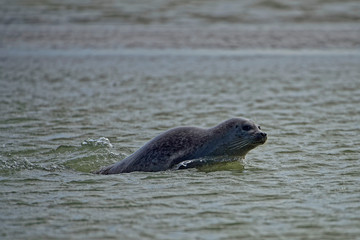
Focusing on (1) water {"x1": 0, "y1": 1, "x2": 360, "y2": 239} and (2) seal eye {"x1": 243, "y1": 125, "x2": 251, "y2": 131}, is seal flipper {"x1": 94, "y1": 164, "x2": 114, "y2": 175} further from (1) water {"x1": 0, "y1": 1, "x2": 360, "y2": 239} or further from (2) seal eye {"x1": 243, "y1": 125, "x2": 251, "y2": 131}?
(2) seal eye {"x1": 243, "y1": 125, "x2": 251, "y2": 131}

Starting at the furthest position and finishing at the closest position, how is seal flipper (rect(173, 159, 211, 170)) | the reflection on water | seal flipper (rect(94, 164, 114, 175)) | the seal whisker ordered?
the reflection on water, the seal whisker, seal flipper (rect(94, 164, 114, 175)), seal flipper (rect(173, 159, 211, 170))

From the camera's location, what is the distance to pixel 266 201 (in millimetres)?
7457

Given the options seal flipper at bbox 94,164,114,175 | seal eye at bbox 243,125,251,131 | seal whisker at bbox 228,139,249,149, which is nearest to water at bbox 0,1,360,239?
seal flipper at bbox 94,164,114,175

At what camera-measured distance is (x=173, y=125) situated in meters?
12.1

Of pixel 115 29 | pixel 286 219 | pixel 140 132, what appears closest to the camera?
pixel 286 219

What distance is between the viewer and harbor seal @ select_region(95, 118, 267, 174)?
8.84 metres

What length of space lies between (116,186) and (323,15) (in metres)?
19.0

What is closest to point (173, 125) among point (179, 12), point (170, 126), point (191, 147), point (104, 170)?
point (170, 126)

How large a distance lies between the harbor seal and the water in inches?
8.6

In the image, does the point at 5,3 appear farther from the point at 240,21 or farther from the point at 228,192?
the point at 228,192

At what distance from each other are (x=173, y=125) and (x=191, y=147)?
3098 mm

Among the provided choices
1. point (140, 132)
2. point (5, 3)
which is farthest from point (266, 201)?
point (5, 3)

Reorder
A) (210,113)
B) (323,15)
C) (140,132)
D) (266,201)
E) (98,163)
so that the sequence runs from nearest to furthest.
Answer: (266,201) < (98,163) < (140,132) < (210,113) < (323,15)

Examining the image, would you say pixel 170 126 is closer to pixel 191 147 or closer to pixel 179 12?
pixel 191 147
